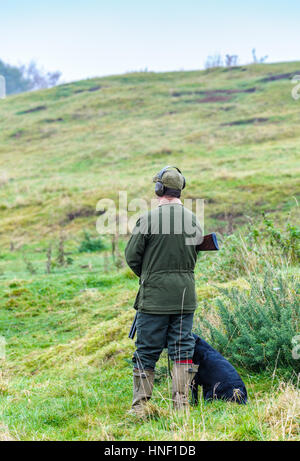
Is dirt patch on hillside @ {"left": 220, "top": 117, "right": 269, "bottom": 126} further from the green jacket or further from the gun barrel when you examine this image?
the green jacket

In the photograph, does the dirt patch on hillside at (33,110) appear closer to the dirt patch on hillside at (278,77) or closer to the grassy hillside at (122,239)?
the grassy hillside at (122,239)

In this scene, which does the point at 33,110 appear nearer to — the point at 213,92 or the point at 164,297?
the point at 213,92

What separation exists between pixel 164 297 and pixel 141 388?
86 centimetres

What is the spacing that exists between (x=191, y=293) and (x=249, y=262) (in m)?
4.95

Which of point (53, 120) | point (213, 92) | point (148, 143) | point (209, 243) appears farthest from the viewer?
point (213, 92)

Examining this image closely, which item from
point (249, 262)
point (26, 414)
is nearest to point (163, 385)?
point (26, 414)

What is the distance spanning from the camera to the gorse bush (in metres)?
5.64

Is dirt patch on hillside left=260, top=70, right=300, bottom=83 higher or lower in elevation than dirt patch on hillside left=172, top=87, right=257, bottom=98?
higher

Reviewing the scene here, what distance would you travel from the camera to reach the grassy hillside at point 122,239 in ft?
15.9

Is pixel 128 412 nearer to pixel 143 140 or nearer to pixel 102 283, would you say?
pixel 102 283

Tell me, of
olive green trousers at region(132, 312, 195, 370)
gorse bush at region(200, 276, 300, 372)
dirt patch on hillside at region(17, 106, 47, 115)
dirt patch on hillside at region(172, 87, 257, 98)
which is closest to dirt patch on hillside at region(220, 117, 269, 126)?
dirt patch on hillside at region(172, 87, 257, 98)

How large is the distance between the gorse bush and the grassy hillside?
0.10 metres

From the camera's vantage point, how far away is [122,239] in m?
19.1

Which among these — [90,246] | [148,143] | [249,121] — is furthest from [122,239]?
[249,121]
